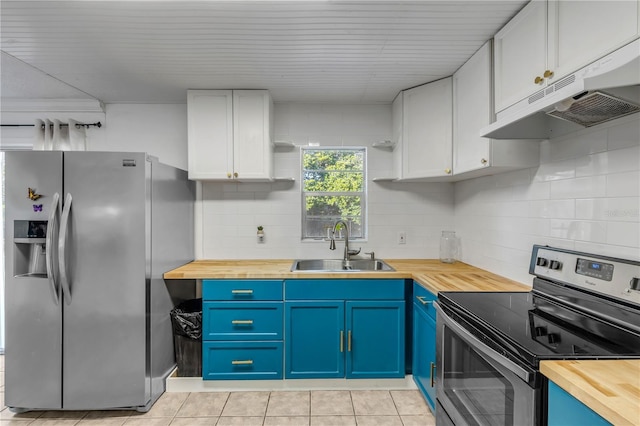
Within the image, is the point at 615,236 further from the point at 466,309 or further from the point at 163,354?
the point at 163,354

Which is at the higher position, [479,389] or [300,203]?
[300,203]

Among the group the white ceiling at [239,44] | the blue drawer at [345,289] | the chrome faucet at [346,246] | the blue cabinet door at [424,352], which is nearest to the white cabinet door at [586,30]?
the white ceiling at [239,44]

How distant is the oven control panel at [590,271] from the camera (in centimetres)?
117

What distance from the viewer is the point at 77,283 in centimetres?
199

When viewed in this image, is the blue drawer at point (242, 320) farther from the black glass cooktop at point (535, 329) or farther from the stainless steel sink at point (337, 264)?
the black glass cooktop at point (535, 329)

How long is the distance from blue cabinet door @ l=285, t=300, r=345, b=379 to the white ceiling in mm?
1700

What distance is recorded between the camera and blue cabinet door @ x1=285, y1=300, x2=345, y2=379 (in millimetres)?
2270

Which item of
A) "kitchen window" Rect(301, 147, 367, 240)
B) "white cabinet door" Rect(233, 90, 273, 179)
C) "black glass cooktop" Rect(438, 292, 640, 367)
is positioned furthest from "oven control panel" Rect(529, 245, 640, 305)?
"white cabinet door" Rect(233, 90, 273, 179)

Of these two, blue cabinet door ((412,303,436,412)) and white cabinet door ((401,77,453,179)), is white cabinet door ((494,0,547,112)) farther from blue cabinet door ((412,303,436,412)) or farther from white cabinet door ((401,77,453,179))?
blue cabinet door ((412,303,436,412))

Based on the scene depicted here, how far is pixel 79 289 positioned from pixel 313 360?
1.62 metres

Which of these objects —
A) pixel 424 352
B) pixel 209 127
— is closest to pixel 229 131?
pixel 209 127

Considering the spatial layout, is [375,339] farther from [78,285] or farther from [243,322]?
[78,285]

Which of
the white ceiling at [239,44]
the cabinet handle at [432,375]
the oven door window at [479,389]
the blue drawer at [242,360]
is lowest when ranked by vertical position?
the blue drawer at [242,360]

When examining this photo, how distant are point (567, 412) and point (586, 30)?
132 cm
